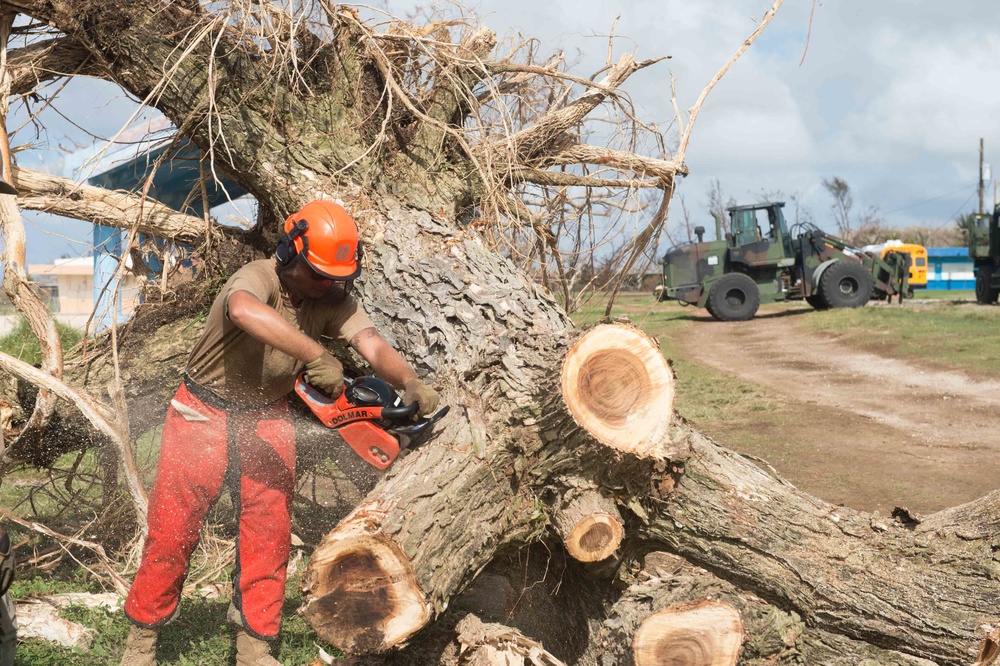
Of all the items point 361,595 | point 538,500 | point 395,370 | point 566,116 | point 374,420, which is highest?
point 566,116

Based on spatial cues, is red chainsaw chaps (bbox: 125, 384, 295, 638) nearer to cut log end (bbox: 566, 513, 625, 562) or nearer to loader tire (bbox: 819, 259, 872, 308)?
cut log end (bbox: 566, 513, 625, 562)

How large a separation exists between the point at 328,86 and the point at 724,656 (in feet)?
12.1

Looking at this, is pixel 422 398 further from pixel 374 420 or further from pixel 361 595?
pixel 361 595

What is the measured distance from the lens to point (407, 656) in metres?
3.59

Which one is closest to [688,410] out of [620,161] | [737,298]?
[620,161]

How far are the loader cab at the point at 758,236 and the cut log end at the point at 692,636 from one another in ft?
54.0

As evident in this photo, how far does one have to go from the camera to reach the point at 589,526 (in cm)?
343

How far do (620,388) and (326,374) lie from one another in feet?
3.89

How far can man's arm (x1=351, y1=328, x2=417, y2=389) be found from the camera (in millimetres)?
3650

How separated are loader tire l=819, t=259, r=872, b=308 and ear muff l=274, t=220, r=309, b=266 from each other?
17.1 meters

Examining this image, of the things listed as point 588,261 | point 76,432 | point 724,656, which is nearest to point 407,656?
point 724,656

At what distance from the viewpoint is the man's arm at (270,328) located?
337 cm

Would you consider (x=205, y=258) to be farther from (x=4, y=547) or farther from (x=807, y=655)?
(x=807, y=655)

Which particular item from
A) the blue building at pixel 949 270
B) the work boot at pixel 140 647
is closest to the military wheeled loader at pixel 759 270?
the work boot at pixel 140 647
